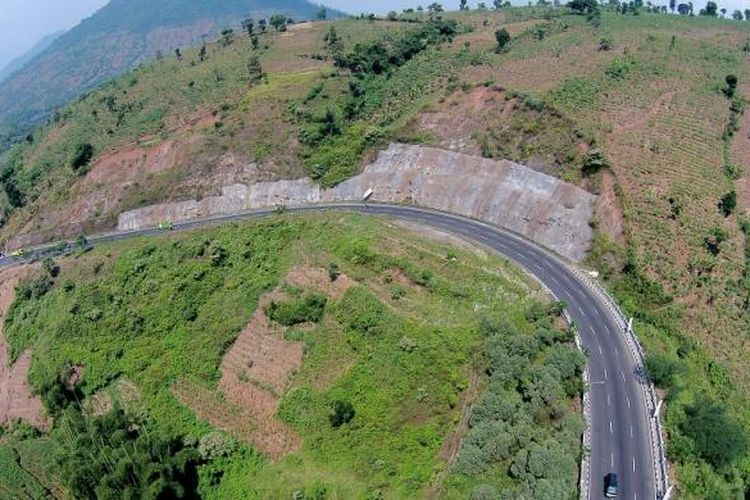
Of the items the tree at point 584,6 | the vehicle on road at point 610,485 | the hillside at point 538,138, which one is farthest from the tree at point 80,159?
the tree at point 584,6

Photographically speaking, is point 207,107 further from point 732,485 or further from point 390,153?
point 732,485

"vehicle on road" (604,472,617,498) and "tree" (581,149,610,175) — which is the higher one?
"tree" (581,149,610,175)

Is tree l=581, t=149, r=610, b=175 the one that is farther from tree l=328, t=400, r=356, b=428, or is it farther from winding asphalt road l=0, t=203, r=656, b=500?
tree l=328, t=400, r=356, b=428

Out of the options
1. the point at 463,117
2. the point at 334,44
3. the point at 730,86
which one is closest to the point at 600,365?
the point at 463,117

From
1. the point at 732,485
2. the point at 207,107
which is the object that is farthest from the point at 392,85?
the point at 732,485

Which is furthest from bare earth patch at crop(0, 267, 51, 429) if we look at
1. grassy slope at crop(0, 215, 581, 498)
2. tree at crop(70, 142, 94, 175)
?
tree at crop(70, 142, 94, 175)

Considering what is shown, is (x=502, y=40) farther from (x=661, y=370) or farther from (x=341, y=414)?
(x=341, y=414)
